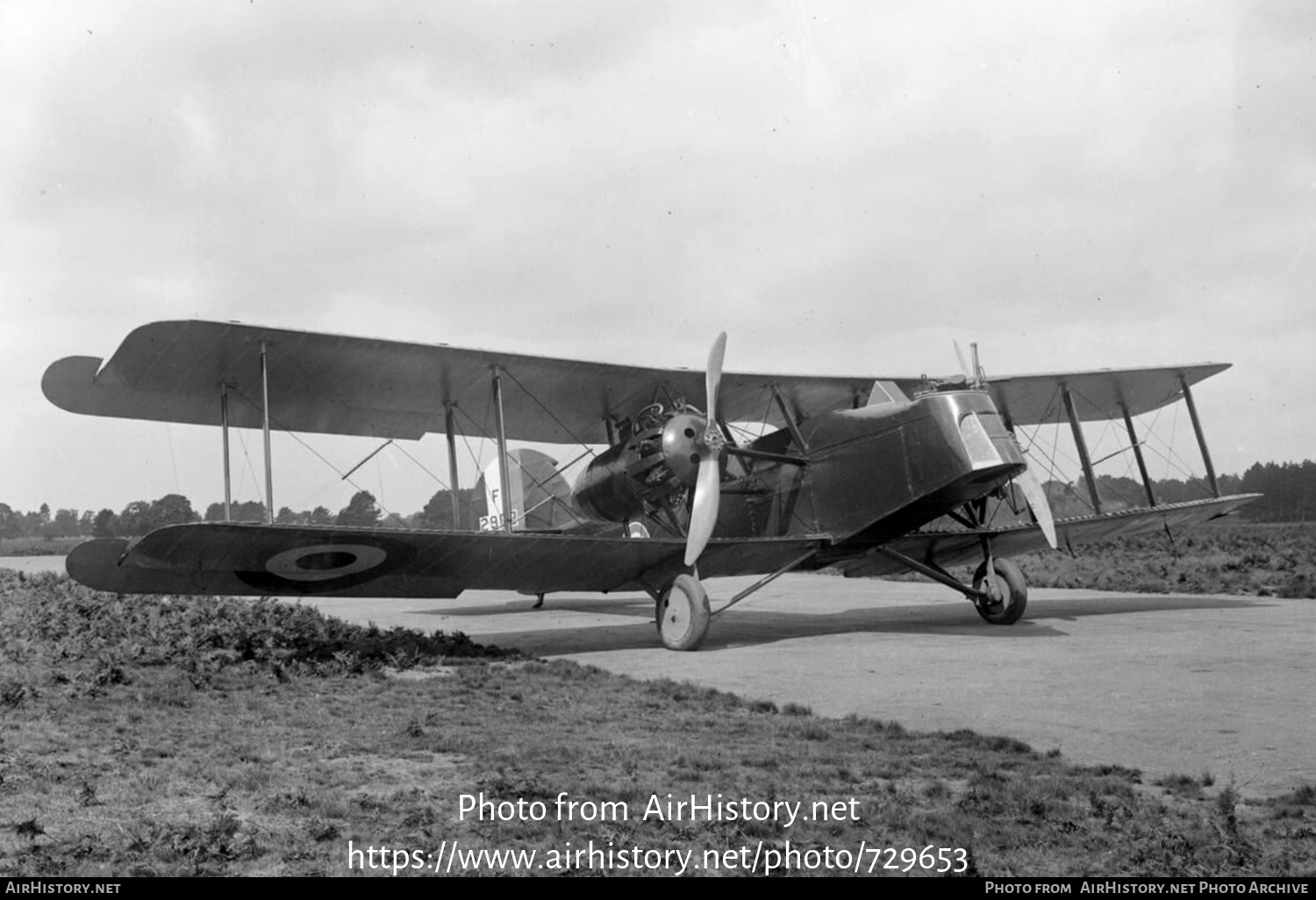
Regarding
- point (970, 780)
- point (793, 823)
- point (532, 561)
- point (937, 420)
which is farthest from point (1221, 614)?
point (793, 823)

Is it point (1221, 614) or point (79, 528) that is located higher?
point (79, 528)

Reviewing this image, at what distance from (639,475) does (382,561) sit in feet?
11.6

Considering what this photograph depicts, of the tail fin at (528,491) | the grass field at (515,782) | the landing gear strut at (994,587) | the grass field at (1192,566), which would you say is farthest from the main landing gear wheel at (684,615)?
the tail fin at (528,491)

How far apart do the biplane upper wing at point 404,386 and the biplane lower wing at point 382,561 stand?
206 cm

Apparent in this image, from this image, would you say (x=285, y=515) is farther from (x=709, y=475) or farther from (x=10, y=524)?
(x=10, y=524)

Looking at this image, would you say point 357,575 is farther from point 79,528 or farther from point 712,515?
point 79,528

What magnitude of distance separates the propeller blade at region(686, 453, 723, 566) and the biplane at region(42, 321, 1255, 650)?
0.07ft

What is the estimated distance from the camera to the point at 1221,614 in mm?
13453

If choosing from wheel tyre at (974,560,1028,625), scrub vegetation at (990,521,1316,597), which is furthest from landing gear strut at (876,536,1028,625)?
scrub vegetation at (990,521,1316,597)

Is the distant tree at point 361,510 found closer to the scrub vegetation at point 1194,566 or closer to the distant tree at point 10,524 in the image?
the scrub vegetation at point 1194,566

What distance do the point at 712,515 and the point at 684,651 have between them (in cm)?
159

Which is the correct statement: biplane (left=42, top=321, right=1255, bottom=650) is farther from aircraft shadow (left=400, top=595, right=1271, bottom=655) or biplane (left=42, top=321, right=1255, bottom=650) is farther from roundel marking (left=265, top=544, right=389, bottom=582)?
aircraft shadow (left=400, top=595, right=1271, bottom=655)

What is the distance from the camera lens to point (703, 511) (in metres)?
11.1

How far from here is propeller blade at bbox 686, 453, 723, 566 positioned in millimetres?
11094
